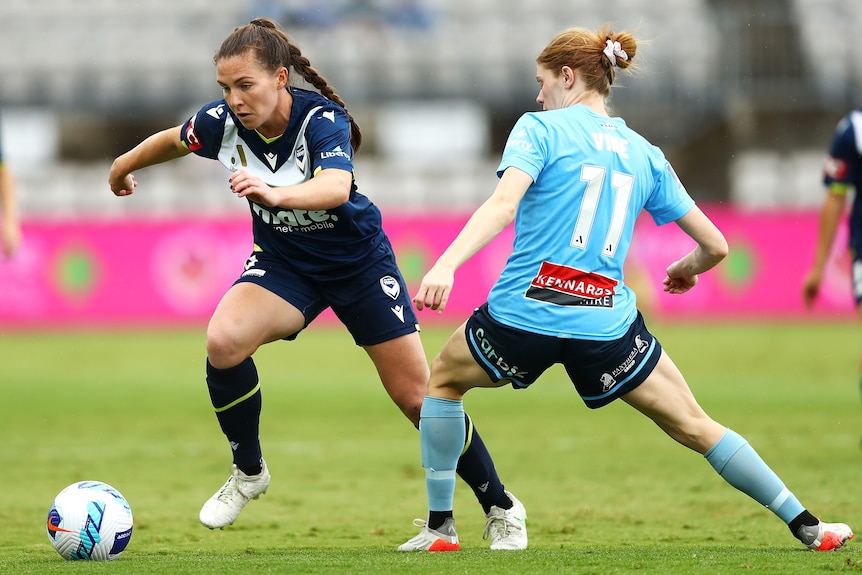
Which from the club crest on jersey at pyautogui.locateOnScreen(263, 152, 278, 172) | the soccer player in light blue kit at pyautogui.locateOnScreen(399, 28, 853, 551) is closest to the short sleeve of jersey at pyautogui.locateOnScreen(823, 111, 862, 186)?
the soccer player in light blue kit at pyautogui.locateOnScreen(399, 28, 853, 551)

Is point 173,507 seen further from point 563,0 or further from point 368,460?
point 563,0

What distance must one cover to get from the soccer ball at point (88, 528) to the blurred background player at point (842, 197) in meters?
4.93

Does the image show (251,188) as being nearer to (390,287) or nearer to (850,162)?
(390,287)

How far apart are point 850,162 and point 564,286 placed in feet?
13.6

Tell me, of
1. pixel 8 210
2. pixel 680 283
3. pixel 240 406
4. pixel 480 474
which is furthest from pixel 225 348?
pixel 8 210

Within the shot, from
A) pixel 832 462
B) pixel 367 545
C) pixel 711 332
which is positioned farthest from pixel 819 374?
pixel 367 545

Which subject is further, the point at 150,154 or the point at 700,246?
the point at 150,154

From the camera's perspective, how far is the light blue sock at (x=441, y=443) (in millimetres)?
5055

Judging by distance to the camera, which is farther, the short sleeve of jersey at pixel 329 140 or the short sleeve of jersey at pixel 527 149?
the short sleeve of jersey at pixel 329 140

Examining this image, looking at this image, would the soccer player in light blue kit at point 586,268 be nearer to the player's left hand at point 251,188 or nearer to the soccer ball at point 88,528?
the player's left hand at point 251,188

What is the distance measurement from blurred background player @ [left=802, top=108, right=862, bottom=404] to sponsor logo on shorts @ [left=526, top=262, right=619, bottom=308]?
151 inches

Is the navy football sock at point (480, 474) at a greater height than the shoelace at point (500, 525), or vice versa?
the navy football sock at point (480, 474)

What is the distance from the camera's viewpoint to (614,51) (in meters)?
4.81

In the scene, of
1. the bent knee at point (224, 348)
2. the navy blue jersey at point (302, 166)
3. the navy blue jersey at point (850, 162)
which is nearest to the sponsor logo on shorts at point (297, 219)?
the navy blue jersey at point (302, 166)
